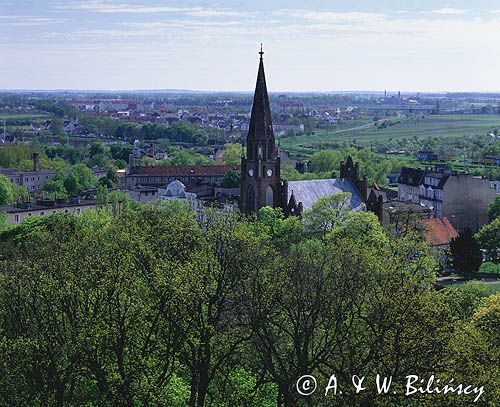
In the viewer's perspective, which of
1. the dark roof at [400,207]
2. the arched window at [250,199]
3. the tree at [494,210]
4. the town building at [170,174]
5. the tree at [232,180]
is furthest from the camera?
the town building at [170,174]

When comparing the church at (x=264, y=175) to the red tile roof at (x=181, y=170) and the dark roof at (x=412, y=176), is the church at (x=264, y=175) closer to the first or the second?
the dark roof at (x=412, y=176)

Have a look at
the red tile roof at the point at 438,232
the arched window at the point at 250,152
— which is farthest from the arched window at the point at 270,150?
the red tile roof at the point at 438,232

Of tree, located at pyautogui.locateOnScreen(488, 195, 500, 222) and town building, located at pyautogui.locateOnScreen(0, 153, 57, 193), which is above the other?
tree, located at pyautogui.locateOnScreen(488, 195, 500, 222)

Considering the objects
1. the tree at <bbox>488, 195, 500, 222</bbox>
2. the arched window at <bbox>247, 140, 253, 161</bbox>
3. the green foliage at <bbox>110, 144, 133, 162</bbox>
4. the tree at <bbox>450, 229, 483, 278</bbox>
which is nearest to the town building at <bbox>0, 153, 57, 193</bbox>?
the green foliage at <bbox>110, 144, 133, 162</bbox>

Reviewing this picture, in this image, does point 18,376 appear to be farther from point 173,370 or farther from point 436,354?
point 436,354

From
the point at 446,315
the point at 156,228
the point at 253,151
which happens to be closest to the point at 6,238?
the point at 253,151

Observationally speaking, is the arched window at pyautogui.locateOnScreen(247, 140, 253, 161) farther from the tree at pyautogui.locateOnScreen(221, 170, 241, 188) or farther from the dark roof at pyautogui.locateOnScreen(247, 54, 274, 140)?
the tree at pyautogui.locateOnScreen(221, 170, 241, 188)
